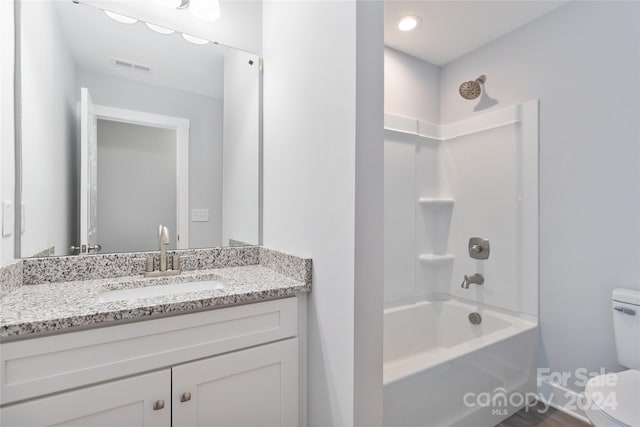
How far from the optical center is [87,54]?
139 cm

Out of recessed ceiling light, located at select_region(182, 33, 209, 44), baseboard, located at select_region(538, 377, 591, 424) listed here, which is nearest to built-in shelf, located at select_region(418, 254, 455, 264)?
baseboard, located at select_region(538, 377, 591, 424)

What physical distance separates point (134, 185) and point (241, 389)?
1.04 meters

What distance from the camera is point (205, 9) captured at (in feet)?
5.08

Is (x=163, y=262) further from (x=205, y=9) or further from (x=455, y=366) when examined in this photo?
(x=455, y=366)

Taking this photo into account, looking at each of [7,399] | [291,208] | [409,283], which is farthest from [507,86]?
[7,399]

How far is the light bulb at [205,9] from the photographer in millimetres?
1542

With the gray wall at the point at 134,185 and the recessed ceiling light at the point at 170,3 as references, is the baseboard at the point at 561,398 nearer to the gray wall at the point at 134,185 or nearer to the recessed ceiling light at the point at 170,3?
the gray wall at the point at 134,185

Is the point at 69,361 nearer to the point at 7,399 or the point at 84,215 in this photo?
the point at 7,399

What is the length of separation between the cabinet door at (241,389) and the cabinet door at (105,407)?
5cm

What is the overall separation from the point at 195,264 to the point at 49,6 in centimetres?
127

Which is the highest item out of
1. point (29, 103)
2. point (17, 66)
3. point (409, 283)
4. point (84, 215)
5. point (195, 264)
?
point (17, 66)

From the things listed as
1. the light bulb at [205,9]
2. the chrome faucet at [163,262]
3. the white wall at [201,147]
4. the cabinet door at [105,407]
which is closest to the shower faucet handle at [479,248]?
the white wall at [201,147]

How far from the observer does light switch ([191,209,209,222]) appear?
63.8 inches

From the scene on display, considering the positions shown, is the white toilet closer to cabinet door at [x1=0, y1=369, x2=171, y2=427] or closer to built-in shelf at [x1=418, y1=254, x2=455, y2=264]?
built-in shelf at [x1=418, y1=254, x2=455, y2=264]
